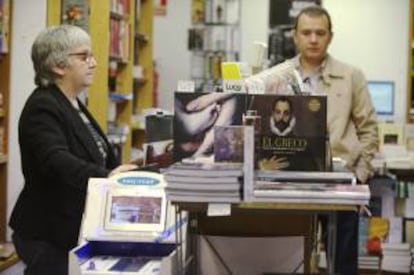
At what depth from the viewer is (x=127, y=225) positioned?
2252 millimetres

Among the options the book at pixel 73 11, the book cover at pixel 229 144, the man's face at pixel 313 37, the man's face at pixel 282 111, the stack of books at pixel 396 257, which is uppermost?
the book at pixel 73 11

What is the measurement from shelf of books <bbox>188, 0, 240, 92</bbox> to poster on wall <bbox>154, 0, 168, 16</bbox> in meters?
0.32

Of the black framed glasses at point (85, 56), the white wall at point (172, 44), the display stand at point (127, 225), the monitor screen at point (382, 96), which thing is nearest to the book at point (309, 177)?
the display stand at point (127, 225)

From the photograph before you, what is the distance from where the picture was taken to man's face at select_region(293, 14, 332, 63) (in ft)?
10.7

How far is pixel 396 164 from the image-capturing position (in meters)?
5.01

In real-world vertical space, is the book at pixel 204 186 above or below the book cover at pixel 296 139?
below

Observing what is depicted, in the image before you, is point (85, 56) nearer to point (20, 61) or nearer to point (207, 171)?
point (207, 171)

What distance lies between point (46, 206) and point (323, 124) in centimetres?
110

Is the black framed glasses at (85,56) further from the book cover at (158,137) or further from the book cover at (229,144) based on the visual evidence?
the book cover at (229,144)

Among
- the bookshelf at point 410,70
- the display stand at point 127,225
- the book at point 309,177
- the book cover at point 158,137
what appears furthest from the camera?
the bookshelf at point 410,70

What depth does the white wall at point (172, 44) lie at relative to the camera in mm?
7954

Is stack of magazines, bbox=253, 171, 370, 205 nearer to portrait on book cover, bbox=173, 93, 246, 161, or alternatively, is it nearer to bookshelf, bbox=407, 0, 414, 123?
portrait on book cover, bbox=173, 93, 246, 161

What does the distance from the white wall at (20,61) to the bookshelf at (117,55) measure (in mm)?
112

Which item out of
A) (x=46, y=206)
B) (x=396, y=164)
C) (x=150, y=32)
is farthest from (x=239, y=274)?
(x=150, y=32)
